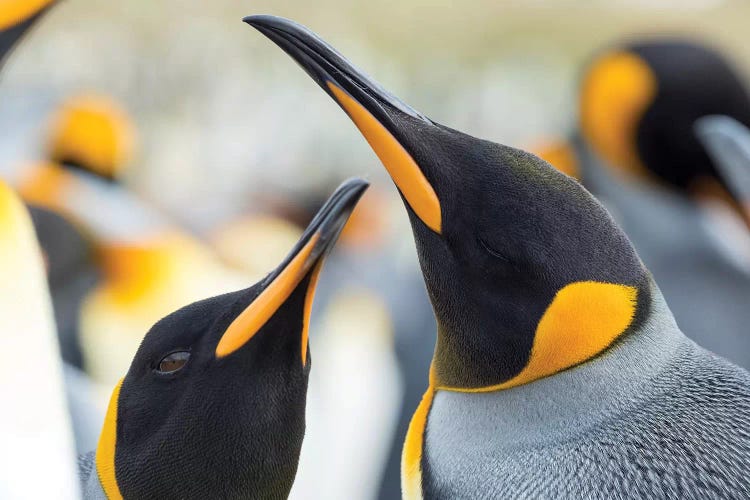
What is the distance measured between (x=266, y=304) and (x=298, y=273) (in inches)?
1.6

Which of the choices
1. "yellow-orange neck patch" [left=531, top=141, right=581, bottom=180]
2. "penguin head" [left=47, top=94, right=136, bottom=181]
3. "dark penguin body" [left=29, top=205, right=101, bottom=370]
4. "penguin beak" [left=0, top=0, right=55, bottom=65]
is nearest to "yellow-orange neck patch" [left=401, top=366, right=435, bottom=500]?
"penguin beak" [left=0, top=0, right=55, bottom=65]

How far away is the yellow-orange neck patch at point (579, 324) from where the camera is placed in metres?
0.87

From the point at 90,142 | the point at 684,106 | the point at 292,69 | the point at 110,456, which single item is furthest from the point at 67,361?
the point at 292,69

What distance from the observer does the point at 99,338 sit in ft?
8.46

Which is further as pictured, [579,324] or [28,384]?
[28,384]

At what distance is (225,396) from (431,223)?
254 mm

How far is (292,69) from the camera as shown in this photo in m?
8.02

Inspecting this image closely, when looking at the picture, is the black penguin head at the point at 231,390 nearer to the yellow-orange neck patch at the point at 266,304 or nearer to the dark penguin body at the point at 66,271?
the yellow-orange neck patch at the point at 266,304

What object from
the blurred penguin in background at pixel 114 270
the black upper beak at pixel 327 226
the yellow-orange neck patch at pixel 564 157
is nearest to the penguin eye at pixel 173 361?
the black upper beak at pixel 327 226

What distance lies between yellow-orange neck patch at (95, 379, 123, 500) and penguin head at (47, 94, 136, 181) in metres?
2.39

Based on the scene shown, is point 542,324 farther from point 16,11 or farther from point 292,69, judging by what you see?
point 292,69

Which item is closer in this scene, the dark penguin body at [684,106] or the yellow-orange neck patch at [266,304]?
the yellow-orange neck patch at [266,304]

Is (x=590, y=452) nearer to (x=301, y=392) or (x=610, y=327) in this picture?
(x=610, y=327)

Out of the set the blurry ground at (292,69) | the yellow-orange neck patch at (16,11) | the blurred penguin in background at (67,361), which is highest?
the yellow-orange neck patch at (16,11)
